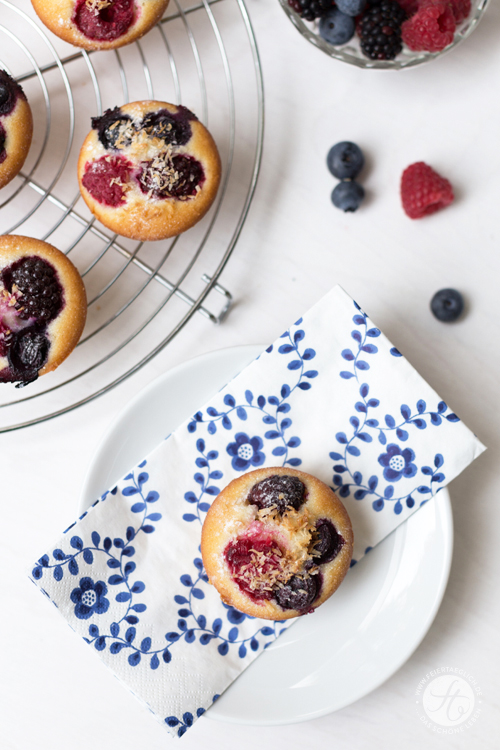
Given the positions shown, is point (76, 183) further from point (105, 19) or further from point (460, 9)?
point (460, 9)

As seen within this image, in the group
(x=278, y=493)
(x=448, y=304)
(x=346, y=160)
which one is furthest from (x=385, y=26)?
(x=278, y=493)

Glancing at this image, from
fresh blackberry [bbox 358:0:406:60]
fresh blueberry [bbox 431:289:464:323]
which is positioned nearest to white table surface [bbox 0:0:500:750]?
fresh blueberry [bbox 431:289:464:323]

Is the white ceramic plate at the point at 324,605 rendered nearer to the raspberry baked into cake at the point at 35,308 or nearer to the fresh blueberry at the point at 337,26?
the raspberry baked into cake at the point at 35,308

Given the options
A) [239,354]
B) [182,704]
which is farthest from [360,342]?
[182,704]

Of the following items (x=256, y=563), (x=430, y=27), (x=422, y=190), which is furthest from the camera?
(x=422, y=190)

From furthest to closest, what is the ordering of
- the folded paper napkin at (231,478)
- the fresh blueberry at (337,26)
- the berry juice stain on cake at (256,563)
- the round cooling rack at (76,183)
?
the round cooling rack at (76,183), the fresh blueberry at (337,26), the folded paper napkin at (231,478), the berry juice stain on cake at (256,563)

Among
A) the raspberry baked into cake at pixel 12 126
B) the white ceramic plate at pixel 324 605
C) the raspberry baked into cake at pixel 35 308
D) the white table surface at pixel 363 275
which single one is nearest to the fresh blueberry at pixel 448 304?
the white table surface at pixel 363 275
